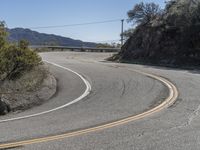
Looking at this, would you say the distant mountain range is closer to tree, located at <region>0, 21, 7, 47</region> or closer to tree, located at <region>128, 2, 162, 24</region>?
tree, located at <region>128, 2, 162, 24</region>

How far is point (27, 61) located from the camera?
20766 millimetres

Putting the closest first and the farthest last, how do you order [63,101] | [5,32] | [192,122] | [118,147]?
[118,147] < [192,122] < [63,101] < [5,32]

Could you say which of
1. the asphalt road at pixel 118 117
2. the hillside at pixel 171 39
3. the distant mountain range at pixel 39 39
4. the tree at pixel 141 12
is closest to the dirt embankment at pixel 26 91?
the asphalt road at pixel 118 117

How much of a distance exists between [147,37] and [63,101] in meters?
22.5

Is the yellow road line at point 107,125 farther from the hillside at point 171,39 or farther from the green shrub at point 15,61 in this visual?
the hillside at point 171,39

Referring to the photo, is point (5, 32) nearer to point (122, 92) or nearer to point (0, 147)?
point (122, 92)

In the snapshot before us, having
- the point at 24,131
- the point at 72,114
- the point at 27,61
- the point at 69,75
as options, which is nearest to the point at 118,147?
the point at 24,131

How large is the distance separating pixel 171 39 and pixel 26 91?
1961 centimetres

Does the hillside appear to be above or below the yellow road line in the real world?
above

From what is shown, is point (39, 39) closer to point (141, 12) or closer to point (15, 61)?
point (141, 12)

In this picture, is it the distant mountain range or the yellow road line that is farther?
the distant mountain range

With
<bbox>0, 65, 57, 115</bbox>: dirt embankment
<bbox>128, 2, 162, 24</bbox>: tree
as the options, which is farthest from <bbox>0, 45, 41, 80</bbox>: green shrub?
<bbox>128, 2, 162, 24</bbox>: tree

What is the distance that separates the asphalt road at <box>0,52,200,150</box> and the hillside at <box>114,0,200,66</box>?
12365 millimetres

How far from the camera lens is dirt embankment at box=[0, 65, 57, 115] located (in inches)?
644
